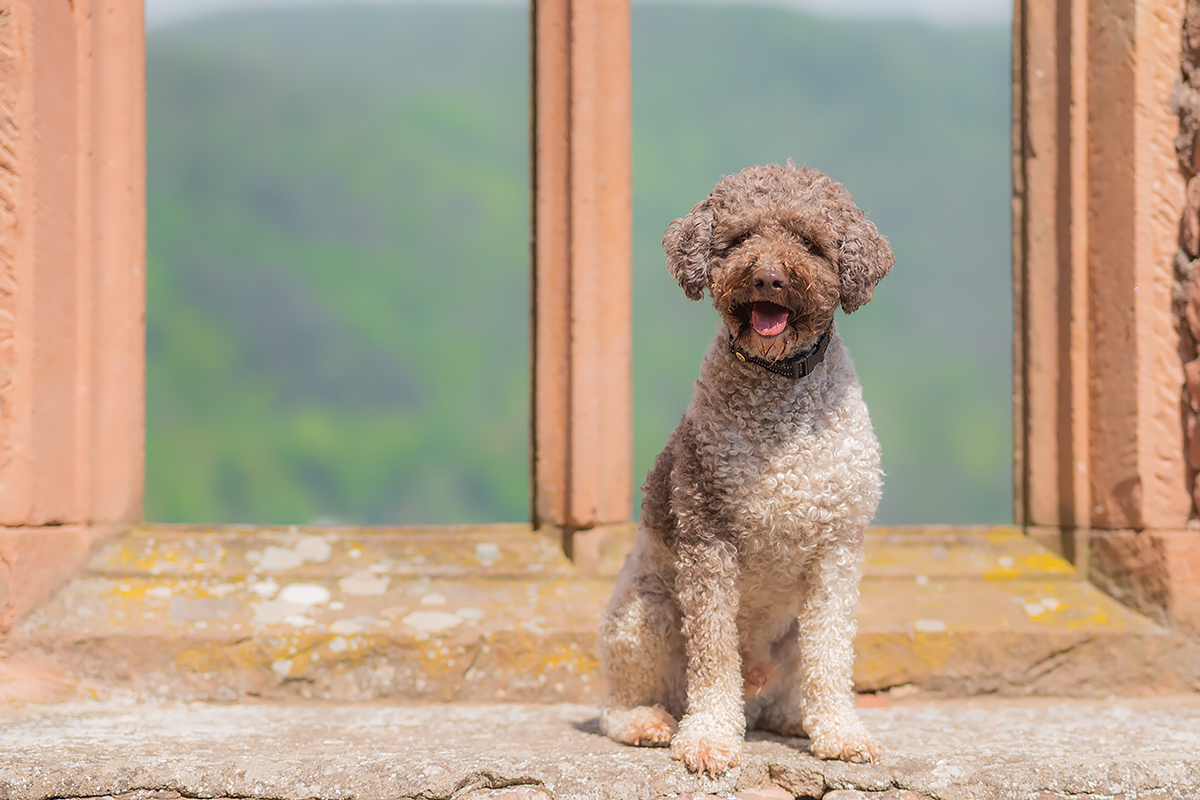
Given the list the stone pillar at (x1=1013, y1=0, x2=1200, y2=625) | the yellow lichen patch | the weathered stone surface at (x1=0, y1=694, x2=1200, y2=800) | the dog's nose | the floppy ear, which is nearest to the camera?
the dog's nose

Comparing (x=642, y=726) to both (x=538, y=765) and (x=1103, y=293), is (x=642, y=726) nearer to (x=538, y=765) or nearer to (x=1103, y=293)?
(x=538, y=765)

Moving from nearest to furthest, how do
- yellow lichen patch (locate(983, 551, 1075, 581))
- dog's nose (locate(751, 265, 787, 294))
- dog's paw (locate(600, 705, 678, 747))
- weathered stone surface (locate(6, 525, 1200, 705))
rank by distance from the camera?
dog's nose (locate(751, 265, 787, 294)), dog's paw (locate(600, 705, 678, 747)), weathered stone surface (locate(6, 525, 1200, 705)), yellow lichen patch (locate(983, 551, 1075, 581))

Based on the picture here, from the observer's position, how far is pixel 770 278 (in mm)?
2639

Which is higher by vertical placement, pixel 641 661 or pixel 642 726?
pixel 641 661

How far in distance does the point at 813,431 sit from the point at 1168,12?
272 cm

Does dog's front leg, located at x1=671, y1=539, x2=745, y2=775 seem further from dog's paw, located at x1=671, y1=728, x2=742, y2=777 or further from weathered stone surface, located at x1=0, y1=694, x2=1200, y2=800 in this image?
weathered stone surface, located at x1=0, y1=694, x2=1200, y2=800

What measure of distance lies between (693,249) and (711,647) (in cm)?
107

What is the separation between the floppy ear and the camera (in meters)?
2.75

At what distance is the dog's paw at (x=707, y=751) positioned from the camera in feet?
9.25

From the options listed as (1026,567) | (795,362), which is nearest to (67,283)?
(795,362)

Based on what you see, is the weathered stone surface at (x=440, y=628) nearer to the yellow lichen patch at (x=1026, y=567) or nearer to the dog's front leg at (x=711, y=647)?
the yellow lichen patch at (x=1026, y=567)

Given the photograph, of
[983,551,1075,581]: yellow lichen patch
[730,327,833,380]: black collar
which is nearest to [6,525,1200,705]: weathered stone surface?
[983,551,1075,581]: yellow lichen patch

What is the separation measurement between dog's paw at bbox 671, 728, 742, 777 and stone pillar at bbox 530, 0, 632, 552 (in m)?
1.53

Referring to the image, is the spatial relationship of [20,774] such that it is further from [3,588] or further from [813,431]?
[813,431]
